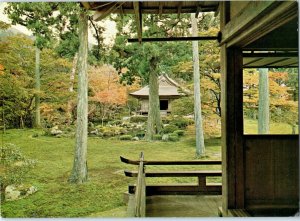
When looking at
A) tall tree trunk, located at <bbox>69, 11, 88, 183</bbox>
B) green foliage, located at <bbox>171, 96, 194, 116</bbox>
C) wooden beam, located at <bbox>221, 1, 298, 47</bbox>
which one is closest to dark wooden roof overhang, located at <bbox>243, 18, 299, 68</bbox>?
wooden beam, located at <bbox>221, 1, 298, 47</bbox>

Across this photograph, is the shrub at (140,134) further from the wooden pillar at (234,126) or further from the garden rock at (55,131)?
the wooden pillar at (234,126)

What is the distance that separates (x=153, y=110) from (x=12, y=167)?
7597 millimetres

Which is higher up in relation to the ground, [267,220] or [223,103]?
[223,103]

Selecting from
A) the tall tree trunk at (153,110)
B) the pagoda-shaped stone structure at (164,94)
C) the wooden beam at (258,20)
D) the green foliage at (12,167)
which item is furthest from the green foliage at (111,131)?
the wooden beam at (258,20)

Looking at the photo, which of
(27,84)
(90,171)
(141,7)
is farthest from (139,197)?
(27,84)

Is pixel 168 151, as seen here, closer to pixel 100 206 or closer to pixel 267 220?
pixel 100 206

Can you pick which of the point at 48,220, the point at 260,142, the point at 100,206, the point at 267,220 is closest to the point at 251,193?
the point at 260,142

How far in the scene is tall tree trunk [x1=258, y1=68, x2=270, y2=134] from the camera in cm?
933

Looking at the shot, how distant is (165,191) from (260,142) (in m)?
1.90

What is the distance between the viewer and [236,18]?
2.66 m

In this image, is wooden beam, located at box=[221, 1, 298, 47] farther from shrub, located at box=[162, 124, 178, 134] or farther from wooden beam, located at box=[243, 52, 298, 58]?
shrub, located at box=[162, 124, 178, 134]

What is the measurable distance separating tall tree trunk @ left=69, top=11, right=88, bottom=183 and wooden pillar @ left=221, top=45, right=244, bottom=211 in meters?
6.23

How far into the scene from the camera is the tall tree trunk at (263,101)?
9326 millimetres

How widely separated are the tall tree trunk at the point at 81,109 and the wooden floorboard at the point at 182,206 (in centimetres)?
474
